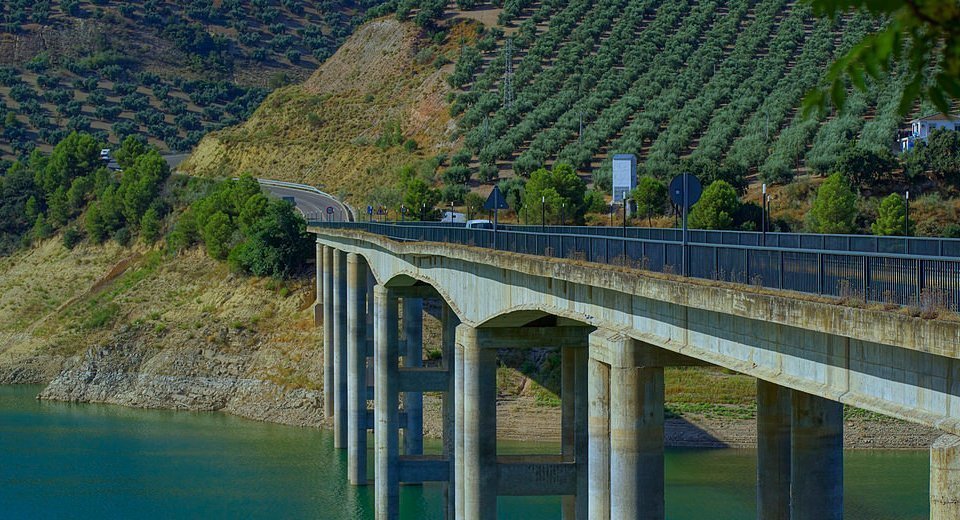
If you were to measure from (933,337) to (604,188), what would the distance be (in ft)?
279

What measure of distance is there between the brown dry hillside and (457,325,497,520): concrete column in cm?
8236

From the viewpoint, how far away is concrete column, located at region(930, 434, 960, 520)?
45.0ft

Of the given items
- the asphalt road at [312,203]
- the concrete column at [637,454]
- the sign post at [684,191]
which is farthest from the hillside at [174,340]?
the sign post at [684,191]

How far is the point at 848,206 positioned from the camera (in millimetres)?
72750

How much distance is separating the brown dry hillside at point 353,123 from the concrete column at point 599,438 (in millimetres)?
91721

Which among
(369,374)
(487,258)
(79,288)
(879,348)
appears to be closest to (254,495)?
(369,374)

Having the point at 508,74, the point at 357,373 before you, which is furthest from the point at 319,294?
the point at 508,74

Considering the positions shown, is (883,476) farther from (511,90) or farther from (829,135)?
(511,90)

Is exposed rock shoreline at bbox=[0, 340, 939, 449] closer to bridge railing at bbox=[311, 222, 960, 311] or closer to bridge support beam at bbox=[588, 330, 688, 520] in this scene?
bridge railing at bbox=[311, 222, 960, 311]

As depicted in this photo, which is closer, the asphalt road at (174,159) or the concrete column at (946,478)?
the concrete column at (946,478)

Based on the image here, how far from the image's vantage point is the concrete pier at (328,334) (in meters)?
68.7

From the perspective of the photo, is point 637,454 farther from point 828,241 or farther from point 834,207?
point 834,207

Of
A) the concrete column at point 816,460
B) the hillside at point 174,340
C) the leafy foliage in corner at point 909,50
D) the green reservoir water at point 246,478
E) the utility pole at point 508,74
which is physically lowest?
the green reservoir water at point 246,478

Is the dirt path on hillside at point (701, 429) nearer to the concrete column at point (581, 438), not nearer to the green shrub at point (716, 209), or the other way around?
the green shrub at point (716, 209)
